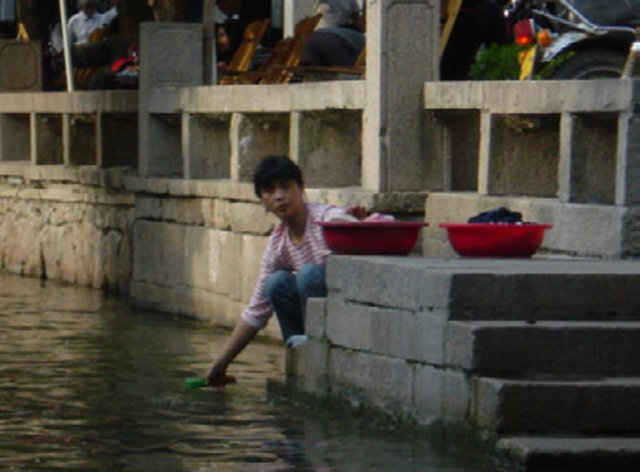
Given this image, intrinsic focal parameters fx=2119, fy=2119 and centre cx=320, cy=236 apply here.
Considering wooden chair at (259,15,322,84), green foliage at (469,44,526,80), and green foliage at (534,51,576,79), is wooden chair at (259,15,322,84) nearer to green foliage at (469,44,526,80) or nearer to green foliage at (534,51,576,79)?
green foliage at (534,51,576,79)

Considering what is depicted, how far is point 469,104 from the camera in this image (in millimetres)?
12117

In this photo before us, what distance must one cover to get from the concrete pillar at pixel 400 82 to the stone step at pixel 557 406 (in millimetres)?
4149

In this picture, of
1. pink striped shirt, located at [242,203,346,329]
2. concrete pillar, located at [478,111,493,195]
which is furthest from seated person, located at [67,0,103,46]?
pink striped shirt, located at [242,203,346,329]

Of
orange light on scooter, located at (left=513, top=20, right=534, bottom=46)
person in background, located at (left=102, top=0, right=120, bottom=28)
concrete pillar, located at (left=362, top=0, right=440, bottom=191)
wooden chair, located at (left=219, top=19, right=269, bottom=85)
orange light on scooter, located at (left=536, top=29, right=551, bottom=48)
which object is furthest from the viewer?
person in background, located at (left=102, top=0, right=120, bottom=28)

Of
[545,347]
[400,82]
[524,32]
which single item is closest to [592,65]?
[524,32]

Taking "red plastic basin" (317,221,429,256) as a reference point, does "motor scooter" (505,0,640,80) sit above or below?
above

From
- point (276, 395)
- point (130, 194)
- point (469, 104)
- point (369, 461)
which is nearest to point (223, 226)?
point (130, 194)

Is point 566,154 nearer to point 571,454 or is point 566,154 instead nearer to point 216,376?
point 216,376

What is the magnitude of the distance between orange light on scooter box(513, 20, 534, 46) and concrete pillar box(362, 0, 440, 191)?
3304 millimetres

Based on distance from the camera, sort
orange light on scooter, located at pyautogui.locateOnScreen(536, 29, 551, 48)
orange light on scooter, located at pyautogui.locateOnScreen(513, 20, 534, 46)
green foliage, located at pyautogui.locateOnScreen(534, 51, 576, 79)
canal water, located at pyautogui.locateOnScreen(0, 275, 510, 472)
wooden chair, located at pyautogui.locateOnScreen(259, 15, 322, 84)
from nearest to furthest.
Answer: canal water, located at pyautogui.locateOnScreen(0, 275, 510, 472) → green foliage, located at pyautogui.locateOnScreen(534, 51, 576, 79) → orange light on scooter, located at pyautogui.locateOnScreen(536, 29, 551, 48) → orange light on scooter, located at pyautogui.locateOnScreen(513, 20, 534, 46) → wooden chair, located at pyautogui.locateOnScreen(259, 15, 322, 84)

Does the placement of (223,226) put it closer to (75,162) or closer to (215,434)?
(75,162)

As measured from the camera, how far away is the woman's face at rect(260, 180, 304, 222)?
1071cm

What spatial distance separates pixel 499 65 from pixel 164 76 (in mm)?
3375

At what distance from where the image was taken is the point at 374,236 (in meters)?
10.1
